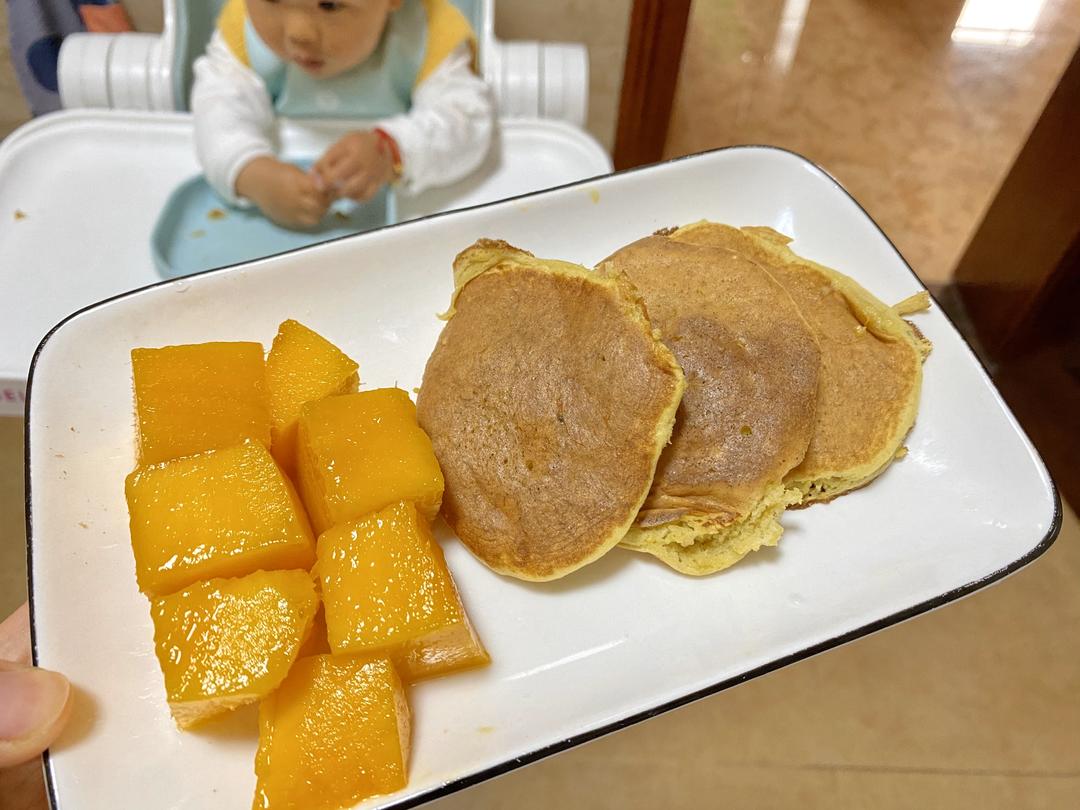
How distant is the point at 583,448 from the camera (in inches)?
36.8

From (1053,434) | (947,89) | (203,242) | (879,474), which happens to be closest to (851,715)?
(879,474)

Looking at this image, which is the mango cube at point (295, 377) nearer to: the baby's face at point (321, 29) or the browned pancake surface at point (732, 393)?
the browned pancake surface at point (732, 393)

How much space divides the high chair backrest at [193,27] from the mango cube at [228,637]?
1.24 metres

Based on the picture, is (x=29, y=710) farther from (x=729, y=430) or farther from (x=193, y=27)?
(x=193, y=27)

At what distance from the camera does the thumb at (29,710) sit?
2.52ft

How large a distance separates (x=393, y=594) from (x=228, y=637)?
173 millimetres

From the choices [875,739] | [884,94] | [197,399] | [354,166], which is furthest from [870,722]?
[884,94]

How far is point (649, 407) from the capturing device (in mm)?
895

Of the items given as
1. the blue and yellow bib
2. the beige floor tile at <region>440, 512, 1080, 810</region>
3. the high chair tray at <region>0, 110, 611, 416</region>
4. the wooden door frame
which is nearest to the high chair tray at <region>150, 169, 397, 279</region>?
the high chair tray at <region>0, 110, 611, 416</region>

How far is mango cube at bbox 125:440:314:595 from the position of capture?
2.77 ft

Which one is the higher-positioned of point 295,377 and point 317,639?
point 295,377

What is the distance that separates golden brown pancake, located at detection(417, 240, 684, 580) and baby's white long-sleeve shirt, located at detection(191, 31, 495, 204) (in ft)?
1.98

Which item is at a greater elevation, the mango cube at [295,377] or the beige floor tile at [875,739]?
the mango cube at [295,377]

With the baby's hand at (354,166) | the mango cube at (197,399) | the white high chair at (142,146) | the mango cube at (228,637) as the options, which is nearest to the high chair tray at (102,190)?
the white high chair at (142,146)
